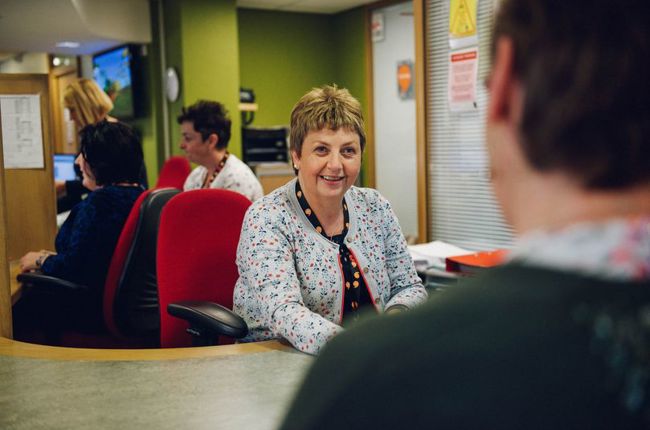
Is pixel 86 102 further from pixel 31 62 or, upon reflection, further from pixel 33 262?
pixel 31 62

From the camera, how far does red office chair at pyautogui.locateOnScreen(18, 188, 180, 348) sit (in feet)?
8.80

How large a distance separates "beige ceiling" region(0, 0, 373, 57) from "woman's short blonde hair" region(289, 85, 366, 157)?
444 cm

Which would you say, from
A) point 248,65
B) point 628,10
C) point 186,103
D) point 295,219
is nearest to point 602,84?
point 628,10

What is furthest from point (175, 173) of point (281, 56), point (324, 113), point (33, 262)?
point (324, 113)

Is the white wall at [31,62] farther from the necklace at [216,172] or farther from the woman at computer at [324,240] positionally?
the woman at computer at [324,240]

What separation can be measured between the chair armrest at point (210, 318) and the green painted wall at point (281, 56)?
5.76 meters

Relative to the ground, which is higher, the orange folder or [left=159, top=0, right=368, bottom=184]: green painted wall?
[left=159, top=0, right=368, bottom=184]: green painted wall

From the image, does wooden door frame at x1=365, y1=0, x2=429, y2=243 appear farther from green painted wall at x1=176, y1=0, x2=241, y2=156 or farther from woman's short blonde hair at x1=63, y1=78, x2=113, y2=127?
green painted wall at x1=176, y1=0, x2=241, y2=156

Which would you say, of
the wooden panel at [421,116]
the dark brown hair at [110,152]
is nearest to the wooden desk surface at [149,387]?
the dark brown hair at [110,152]

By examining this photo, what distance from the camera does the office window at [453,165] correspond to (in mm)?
3572

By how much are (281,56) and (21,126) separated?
4768 millimetres

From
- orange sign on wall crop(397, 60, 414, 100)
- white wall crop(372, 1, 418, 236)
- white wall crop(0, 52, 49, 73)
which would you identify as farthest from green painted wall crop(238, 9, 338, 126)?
white wall crop(0, 52, 49, 73)

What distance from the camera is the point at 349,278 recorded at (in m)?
1.95

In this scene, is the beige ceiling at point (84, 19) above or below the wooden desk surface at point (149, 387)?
above
